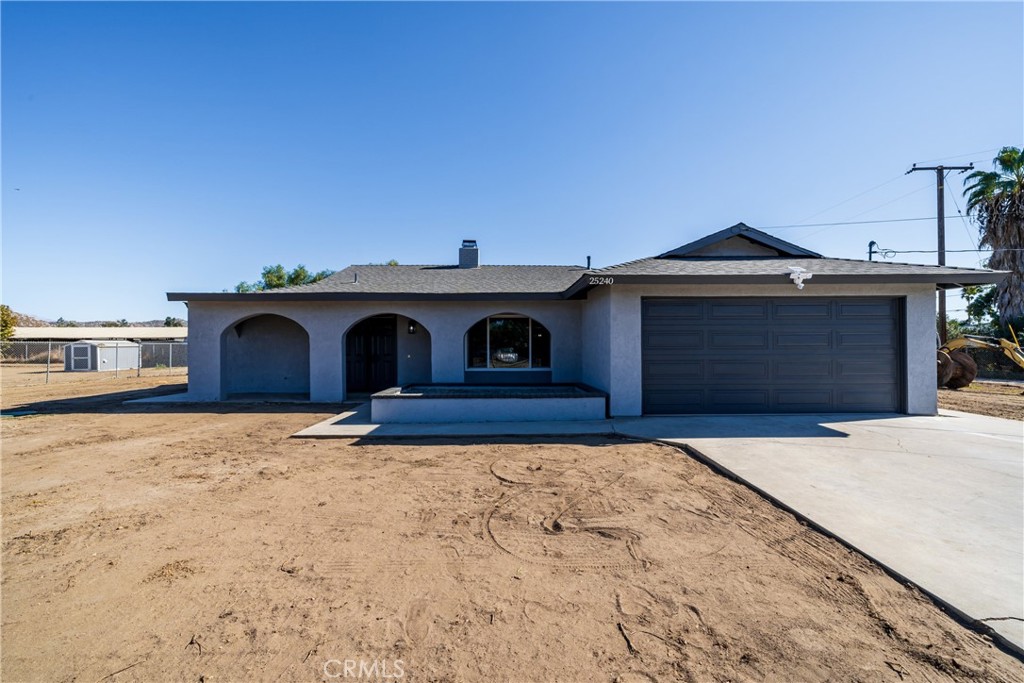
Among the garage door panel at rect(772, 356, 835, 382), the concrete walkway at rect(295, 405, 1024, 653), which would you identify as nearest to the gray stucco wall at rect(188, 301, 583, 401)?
the concrete walkway at rect(295, 405, 1024, 653)

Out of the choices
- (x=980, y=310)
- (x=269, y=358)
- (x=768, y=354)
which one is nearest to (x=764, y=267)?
(x=768, y=354)

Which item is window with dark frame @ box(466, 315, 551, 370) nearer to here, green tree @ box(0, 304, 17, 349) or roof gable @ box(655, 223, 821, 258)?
roof gable @ box(655, 223, 821, 258)

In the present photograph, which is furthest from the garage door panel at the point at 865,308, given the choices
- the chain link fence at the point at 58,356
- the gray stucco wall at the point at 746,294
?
the chain link fence at the point at 58,356

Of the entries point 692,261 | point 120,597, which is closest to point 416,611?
point 120,597

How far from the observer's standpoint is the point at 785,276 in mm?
7852

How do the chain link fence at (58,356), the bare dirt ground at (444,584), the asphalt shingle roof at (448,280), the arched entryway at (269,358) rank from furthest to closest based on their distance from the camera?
the chain link fence at (58,356), the arched entryway at (269,358), the asphalt shingle roof at (448,280), the bare dirt ground at (444,584)

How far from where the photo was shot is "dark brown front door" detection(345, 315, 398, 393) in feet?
42.1

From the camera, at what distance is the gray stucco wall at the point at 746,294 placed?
28.1ft

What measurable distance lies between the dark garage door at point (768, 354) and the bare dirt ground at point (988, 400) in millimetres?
2647

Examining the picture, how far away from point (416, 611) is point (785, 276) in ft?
27.1

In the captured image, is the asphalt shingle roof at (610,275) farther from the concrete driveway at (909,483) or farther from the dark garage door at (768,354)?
the concrete driveway at (909,483)

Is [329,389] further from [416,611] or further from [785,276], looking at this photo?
[785,276]

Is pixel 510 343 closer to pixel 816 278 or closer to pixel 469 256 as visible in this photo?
pixel 469 256

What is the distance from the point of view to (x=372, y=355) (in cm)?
1295
